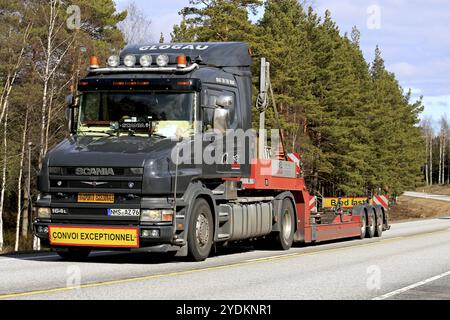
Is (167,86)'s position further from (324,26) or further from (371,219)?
(324,26)

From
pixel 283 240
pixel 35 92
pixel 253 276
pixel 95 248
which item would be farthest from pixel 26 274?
pixel 35 92

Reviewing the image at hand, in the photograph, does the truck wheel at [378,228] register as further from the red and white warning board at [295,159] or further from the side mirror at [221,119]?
the side mirror at [221,119]

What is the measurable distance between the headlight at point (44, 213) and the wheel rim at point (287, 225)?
6.65 m

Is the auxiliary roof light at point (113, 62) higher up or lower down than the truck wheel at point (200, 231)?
higher up

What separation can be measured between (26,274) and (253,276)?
3.39 m

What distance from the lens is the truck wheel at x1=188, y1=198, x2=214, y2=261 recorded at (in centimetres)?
1290

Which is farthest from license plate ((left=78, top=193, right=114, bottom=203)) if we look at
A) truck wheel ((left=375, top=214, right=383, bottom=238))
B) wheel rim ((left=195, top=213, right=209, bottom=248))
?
truck wheel ((left=375, top=214, right=383, bottom=238))

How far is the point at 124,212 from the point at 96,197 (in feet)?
1.79

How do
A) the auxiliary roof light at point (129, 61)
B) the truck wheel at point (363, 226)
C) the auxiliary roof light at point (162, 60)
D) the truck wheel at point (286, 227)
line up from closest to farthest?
the auxiliary roof light at point (162, 60) < the auxiliary roof light at point (129, 61) < the truck wheel at point (286, 227) < the truck wheel at point (363, 226)

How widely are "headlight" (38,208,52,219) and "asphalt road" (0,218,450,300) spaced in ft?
2.73

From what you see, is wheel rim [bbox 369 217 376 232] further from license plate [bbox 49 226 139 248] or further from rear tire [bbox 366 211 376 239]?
license plate [bbox 49 226 139 248]

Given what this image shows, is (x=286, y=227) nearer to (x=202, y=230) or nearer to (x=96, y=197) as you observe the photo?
(x=202, y=230)

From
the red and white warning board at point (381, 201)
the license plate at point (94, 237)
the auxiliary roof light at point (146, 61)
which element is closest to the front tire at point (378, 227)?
the red and white warning board at point (381, 201)

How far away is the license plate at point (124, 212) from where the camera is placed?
478 inches
